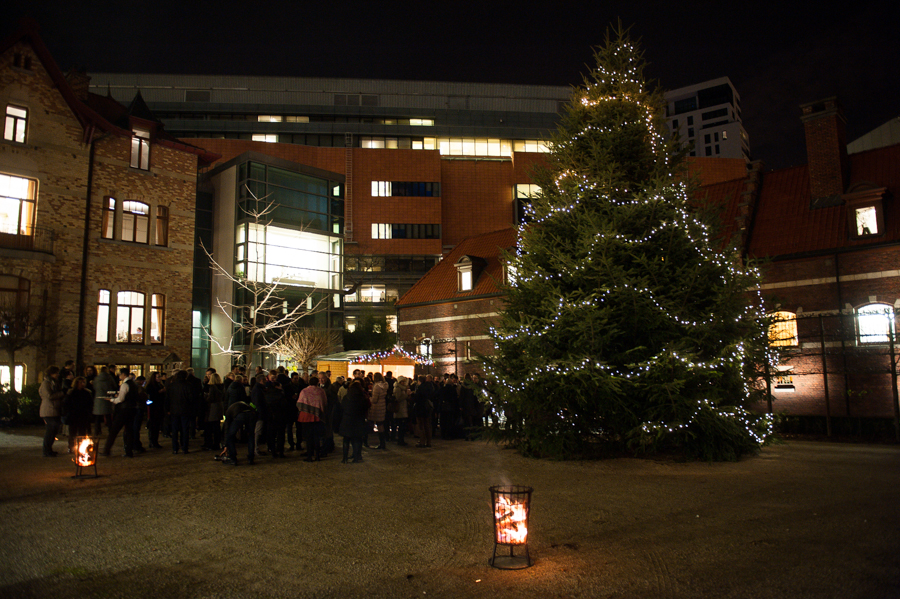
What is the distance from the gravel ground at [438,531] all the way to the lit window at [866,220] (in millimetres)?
12636

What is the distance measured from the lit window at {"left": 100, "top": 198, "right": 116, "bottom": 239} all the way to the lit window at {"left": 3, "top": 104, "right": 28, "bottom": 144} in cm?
345

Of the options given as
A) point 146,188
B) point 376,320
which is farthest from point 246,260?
point 376,320

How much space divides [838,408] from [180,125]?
63.5 m

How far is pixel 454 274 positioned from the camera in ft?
110

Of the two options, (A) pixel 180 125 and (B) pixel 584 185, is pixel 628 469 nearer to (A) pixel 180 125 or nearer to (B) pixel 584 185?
(B) pixel 584 185

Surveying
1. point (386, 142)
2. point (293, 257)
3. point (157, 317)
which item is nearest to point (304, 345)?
point (293, 257)

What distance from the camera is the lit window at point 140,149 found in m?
23.9

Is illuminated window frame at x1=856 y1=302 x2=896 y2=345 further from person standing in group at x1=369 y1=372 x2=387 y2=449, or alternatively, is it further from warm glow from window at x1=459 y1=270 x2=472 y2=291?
warm glow from window at x1=459 y1=270 x2=472 y2=291

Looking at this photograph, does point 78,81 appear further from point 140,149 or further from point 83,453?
point 83,453

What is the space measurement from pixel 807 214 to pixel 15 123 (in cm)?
2983

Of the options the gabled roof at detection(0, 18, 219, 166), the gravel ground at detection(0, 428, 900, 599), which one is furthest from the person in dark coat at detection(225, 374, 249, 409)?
the gabled roof at detection(0, 18, 219, 166)

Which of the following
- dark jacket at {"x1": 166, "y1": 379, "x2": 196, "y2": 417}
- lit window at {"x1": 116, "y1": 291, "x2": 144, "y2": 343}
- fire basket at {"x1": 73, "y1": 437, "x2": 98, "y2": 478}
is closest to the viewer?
fire basket at {"x1": 73, "y1": 437, "x2": 98, "y2": 478}

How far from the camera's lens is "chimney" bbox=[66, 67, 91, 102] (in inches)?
971

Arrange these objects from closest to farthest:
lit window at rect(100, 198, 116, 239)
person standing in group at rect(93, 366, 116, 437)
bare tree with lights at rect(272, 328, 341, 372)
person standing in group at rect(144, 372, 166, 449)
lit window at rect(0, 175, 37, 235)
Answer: person standing in group at rect(93, 366, 116, 437), person standing in group at rect(144, 372, 166, 449), lit window at rect(0, 175, 37, 235), lit window at rect(100, 198, 116, 239), bare tree with lights at rect(272, 328, 341, 372)
